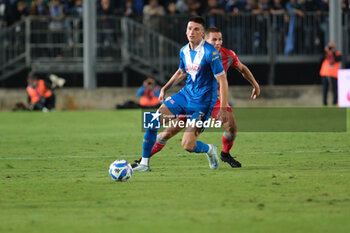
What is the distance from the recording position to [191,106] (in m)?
10.1

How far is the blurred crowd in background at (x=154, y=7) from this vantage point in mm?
25438

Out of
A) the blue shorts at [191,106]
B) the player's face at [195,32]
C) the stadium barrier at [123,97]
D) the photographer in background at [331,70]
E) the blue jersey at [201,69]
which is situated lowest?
the stadium barrier at [123,97]

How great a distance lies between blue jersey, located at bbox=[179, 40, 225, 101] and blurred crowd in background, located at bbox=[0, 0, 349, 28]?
15.3m

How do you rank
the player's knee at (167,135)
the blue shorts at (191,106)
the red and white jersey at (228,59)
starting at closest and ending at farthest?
the blue shorts at (191,106) → the player's knee at (167,135) → the red and white jersey at (228,59)

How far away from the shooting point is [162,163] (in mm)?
11484

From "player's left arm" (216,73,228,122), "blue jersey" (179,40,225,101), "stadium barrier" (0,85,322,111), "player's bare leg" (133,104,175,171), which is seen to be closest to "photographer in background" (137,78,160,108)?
"stadium barrier" (0,85,322,111)

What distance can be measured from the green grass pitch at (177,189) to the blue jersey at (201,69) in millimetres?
957

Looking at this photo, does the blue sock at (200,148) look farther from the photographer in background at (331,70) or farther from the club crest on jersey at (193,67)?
the photographer in background at (331,70)

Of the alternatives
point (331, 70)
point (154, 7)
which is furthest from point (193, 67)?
Result: point (154, 7)

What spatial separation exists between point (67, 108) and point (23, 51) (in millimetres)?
2230

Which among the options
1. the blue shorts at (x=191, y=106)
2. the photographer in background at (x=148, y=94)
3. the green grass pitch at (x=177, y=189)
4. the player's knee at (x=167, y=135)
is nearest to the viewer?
the green grass pitch at (x=177, y=189)

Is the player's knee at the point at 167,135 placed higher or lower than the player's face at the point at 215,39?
lower

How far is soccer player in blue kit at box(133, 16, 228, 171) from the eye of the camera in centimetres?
980

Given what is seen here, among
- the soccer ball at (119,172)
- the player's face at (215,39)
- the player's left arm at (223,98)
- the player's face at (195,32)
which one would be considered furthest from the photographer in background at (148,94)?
the soccer ball at (119,172)
